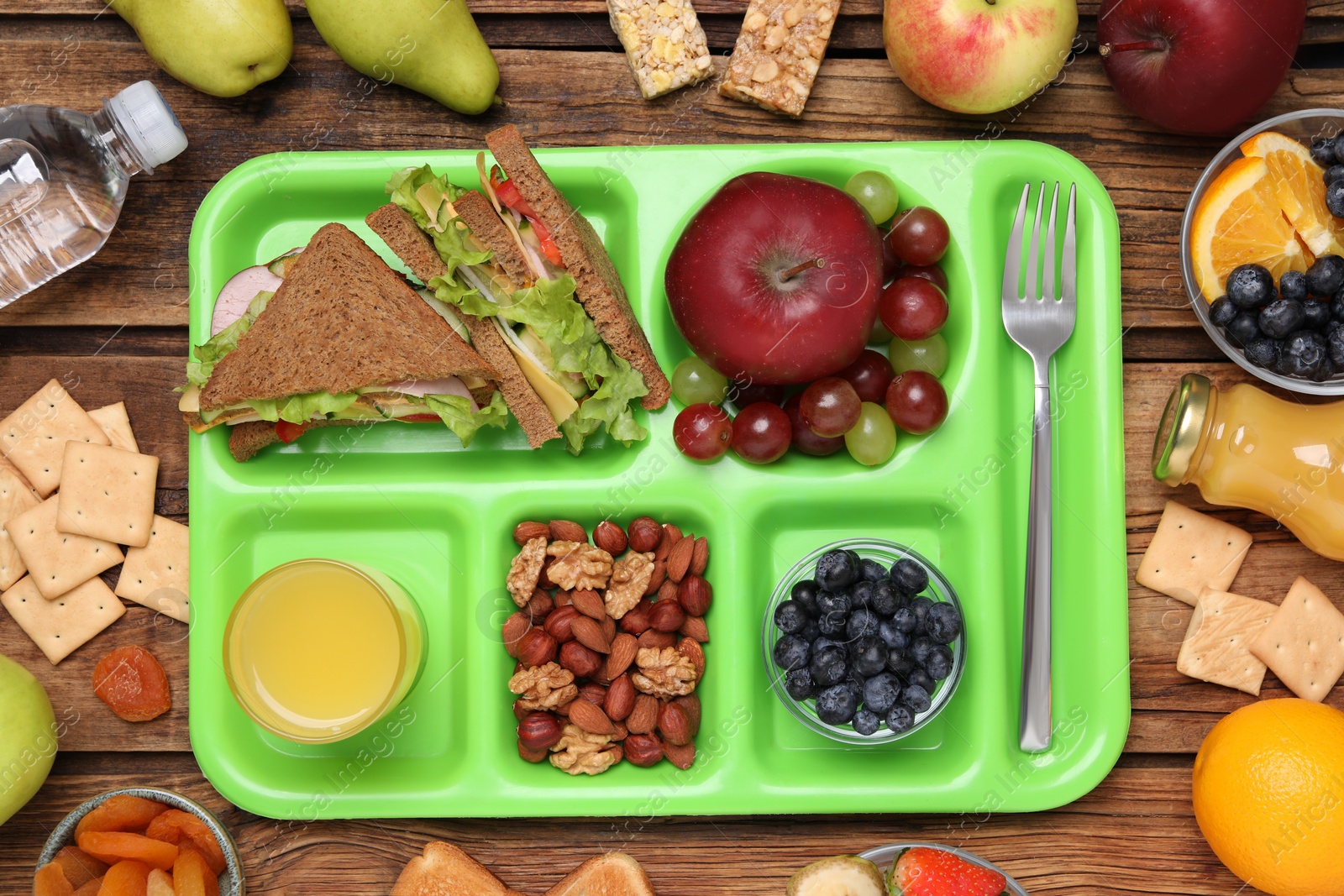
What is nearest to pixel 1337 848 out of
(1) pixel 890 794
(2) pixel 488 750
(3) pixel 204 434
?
(1) pixel 890 794

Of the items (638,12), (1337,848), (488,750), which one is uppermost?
(638,12)

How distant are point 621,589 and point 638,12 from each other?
867 mm

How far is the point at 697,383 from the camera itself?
1.31m

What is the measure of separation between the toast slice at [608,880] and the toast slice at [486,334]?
0.63m

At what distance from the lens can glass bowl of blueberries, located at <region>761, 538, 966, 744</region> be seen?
122 centimetres

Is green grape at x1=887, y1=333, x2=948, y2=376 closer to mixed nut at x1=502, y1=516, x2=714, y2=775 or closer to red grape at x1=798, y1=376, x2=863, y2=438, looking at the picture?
red grape at x1=798, y1=376, x2=863, y2=438

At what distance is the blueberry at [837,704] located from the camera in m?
1.22

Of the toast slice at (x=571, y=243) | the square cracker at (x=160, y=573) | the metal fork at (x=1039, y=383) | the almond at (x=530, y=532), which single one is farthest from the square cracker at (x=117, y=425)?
the metal fork at (x=1039, y=383)

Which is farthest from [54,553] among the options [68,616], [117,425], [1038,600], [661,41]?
[1038,600]

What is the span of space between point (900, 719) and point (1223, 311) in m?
0.73

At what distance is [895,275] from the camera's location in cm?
137

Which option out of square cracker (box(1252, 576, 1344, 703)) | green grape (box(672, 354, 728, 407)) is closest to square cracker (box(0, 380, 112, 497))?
green grape (box(672, 354, 728, 407))

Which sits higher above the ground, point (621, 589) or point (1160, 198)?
point (1160, 198)

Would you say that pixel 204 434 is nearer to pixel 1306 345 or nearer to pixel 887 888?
pixel 887 888
